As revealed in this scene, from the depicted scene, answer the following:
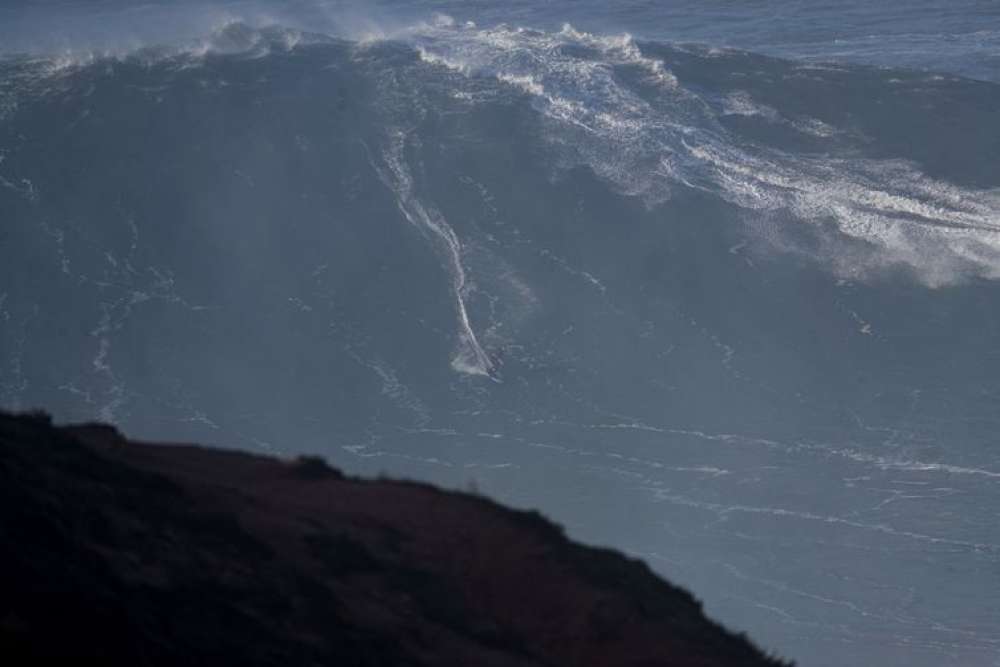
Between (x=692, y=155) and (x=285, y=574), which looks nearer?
(x=285, y=574)

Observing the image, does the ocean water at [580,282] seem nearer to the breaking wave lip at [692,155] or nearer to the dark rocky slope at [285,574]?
the breaking wave lip at [692,155]

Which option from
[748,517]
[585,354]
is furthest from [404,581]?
[585,354]

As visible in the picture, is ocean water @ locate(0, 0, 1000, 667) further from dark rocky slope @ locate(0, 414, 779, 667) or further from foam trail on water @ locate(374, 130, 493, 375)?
dark rocky slope @ locate(0, 414, 779, 667)

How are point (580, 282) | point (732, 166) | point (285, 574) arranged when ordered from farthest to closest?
point (732, 166) → point (580, 282) → point (285, 574)

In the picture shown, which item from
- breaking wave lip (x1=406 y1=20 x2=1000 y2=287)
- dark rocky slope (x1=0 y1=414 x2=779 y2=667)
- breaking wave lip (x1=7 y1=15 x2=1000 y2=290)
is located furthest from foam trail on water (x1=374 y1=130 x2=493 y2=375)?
dark rocky slope (x1=0 y1=414 x2=779 y2=667)

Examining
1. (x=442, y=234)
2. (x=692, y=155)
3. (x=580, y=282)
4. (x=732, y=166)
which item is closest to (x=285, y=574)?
(x=580, y=282)

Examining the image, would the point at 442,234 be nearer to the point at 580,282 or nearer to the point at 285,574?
the point at 580,282

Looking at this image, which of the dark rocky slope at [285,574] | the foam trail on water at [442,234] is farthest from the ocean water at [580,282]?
the dark rocky slope at [285,574]
